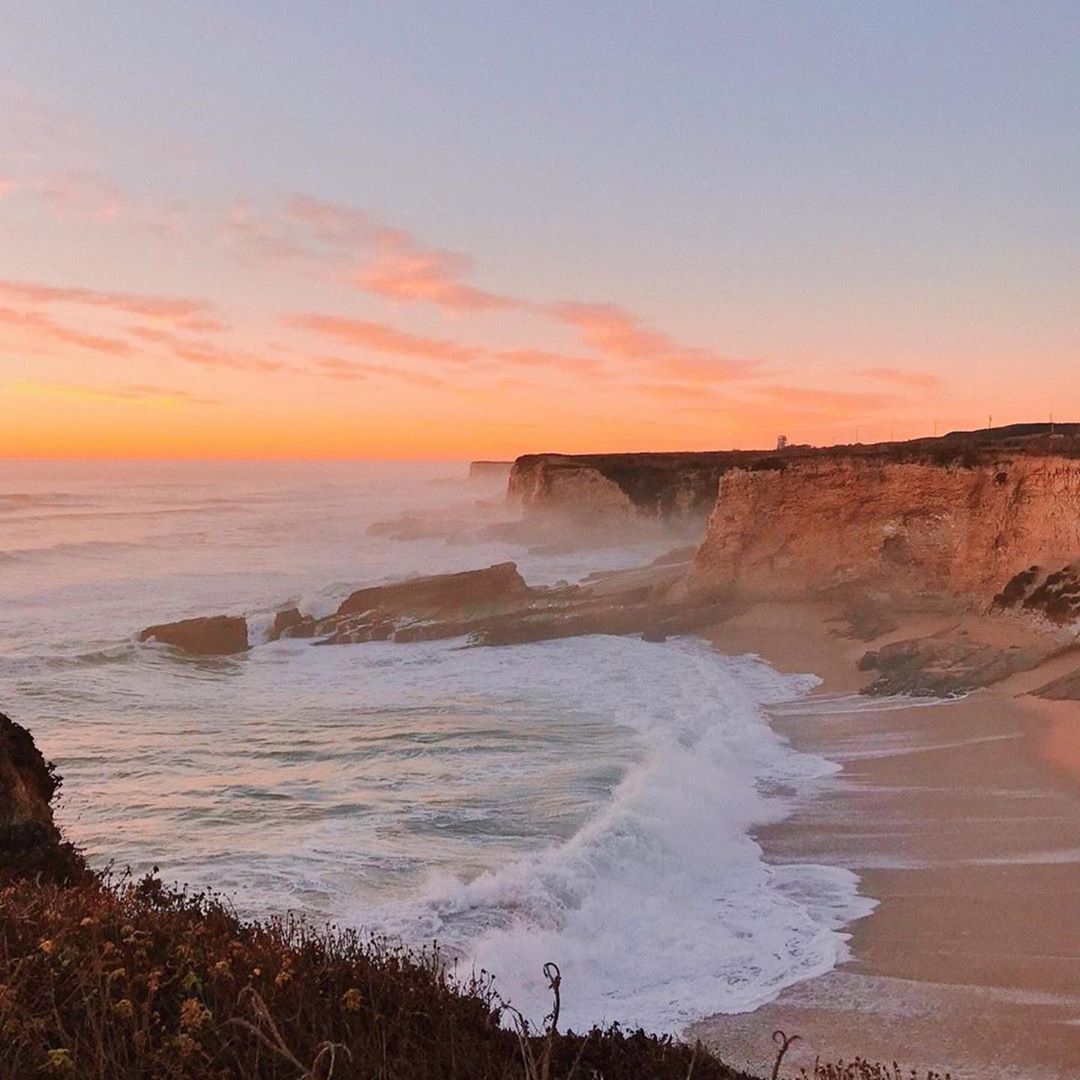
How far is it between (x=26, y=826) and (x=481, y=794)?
6.17 m

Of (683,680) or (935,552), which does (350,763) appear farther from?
(935,552)

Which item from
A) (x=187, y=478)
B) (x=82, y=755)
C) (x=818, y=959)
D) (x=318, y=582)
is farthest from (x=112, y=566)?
(x=187, y=478)

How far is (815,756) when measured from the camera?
1539cm

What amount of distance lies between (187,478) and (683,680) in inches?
6001

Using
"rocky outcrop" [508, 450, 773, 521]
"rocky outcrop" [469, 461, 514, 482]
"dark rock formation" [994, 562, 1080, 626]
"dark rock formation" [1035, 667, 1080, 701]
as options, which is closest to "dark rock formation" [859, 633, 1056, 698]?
"dark rock formation" [994, 562, 1080, 626]

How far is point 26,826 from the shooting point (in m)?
8.04

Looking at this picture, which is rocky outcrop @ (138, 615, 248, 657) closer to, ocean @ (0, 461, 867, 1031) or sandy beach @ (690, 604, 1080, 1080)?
ocean @ (0, 461, 867, 1031)

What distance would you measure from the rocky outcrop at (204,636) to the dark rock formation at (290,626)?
172 cm

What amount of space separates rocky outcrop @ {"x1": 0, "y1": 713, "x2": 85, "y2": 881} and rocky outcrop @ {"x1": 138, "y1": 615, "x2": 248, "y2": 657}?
57.7ft

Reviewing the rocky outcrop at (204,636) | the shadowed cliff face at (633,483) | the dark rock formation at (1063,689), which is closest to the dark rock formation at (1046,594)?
the dark rock formation at (1063,689)

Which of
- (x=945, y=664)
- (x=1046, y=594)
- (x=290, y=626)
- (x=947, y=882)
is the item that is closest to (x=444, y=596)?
(x=290, y=626)

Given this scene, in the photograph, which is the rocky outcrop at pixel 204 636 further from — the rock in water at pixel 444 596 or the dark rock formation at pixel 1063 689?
the dark rock formation at pixel 1063 689

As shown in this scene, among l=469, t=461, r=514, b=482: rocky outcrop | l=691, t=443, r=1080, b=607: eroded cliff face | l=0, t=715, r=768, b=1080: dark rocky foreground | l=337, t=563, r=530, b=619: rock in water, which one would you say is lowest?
l=337, t=563, r=530, b=619: rock in water

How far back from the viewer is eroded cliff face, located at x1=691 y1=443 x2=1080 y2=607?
2312cm
